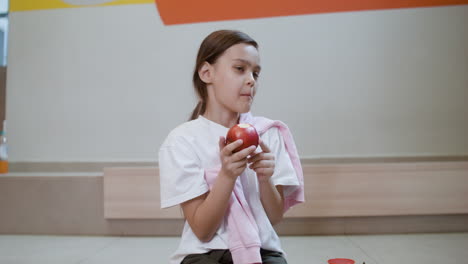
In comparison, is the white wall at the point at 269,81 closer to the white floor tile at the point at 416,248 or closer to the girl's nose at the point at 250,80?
the white floor tile at the point at 416,248

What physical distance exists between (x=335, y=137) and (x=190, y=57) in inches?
37.8

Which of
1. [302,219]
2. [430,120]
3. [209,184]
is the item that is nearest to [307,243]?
[302,219]

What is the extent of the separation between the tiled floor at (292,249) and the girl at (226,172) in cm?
59

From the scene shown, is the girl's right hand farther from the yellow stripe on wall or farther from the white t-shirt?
the yellow stripe on wall

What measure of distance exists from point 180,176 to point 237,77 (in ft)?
0.85

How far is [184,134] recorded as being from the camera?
88 centimetres

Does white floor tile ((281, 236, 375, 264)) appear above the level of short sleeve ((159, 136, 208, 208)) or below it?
below

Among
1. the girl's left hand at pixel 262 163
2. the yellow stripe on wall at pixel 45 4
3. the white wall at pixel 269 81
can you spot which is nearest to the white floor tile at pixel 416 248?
the white wall at pixel 269 81

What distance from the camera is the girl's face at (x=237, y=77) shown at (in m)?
0.86

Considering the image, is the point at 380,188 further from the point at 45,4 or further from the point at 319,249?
the point at 45,4

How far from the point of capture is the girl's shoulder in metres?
0.87

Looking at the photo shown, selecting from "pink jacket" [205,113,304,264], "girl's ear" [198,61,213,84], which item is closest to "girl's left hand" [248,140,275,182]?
"pink jacket" [205,113,304,264]

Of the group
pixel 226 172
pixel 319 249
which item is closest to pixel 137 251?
pixel 319 249

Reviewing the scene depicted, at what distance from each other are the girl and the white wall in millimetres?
1215
